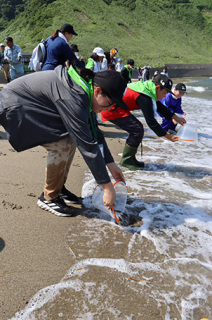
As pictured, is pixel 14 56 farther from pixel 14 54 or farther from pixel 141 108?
pixel 141 108

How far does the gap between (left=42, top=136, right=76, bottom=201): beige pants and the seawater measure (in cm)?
46

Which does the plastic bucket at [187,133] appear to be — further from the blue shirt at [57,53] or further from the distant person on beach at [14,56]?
the distant person on beach at [14,56]

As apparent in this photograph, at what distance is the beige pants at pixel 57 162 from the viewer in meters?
2.52

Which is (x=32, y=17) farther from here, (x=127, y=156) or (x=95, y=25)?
(x=127, y=156)

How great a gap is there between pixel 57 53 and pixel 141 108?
153 cm

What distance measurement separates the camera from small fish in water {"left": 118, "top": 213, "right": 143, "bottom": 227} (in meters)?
2.72

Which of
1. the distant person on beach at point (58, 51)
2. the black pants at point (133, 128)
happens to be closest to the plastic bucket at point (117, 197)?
the black pants at point (133, 128)

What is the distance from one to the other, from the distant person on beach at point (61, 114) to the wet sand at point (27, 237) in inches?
10.2

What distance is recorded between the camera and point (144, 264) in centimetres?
216

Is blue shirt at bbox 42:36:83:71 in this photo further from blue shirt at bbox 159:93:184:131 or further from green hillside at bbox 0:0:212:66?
green hillside at bbox 0:0:212:66

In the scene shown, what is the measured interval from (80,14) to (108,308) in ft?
199

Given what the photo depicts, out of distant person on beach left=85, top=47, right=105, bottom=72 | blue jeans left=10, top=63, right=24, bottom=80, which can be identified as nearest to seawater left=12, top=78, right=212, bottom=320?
distant person on beach left=85, top=47, right=105, bottom=72

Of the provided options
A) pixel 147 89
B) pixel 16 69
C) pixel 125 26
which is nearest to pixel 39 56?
pixel 147 89

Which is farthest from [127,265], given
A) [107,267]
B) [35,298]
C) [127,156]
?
[127,156]
